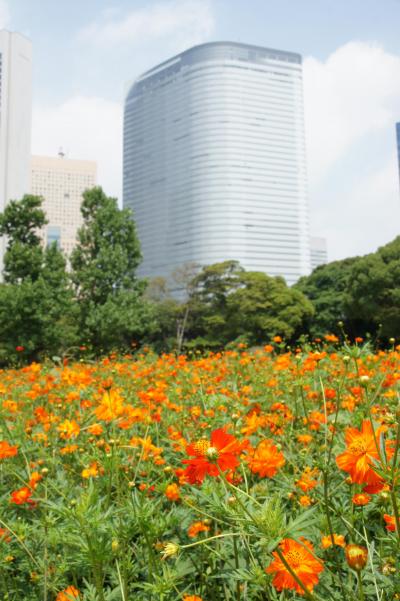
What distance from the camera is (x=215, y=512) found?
93cm

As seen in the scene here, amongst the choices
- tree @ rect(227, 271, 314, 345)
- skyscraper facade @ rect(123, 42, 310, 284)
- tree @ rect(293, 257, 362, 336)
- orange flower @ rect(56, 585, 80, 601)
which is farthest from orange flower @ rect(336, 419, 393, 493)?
skyscraper facade @ rect(123, 42, 310, 284)

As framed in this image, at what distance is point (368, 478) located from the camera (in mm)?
671

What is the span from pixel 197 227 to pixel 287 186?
619 inches

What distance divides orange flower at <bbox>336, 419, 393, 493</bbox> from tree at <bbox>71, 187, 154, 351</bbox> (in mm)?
12202

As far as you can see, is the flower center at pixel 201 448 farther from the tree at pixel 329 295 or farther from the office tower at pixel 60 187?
the office tower at pixel 60 187

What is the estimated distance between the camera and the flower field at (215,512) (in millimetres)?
688

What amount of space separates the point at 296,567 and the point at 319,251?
129 meters

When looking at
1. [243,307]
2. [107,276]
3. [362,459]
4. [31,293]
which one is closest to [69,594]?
[362,459]

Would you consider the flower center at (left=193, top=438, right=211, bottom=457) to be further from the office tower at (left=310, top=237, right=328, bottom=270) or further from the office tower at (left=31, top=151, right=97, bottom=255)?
the office tower at (left=310, top=237, right=328, bottom=270)

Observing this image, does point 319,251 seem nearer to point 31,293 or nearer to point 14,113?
point 14,113

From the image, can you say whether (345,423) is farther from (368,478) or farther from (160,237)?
(160,237)

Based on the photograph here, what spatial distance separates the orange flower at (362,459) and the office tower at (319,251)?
124499 millimetres

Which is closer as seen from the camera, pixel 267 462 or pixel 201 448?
pixel 201 448

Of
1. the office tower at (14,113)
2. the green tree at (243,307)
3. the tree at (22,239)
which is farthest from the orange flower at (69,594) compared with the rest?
the office tower at (14,113)
